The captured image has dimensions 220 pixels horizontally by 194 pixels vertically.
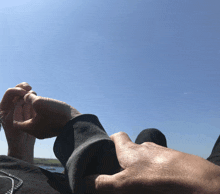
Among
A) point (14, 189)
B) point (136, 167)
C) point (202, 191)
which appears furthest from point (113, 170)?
point (14, 189)

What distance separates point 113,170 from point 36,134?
84.1 inches

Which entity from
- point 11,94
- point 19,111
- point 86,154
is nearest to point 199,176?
point 86,154

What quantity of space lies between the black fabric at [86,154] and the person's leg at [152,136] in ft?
3.55

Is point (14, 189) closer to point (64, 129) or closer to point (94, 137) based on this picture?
point (64, 129)

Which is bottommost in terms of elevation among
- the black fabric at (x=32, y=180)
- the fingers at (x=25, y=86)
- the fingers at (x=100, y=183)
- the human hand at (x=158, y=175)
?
the black fabric at (x=32, y=180)

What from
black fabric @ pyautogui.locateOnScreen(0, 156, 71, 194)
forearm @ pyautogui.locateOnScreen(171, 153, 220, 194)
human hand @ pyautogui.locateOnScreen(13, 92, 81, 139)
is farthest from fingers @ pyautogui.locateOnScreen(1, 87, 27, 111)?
forearm @ pyautogui.locateOnScreen(171, 153, 220, 194)

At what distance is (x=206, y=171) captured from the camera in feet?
6.07

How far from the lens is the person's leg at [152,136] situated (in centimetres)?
375

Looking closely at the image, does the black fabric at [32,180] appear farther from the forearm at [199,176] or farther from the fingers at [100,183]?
the forearm at [199,176]

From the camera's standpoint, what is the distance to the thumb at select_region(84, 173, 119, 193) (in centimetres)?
219

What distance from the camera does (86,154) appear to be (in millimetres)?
2535

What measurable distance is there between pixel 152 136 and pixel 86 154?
1.72 meters

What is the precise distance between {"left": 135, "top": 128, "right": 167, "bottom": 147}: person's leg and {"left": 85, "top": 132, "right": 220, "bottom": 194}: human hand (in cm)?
130

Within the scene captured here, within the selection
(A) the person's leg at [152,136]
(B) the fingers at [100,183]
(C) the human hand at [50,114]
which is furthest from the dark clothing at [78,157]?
(C) the human hand at [50,114]
